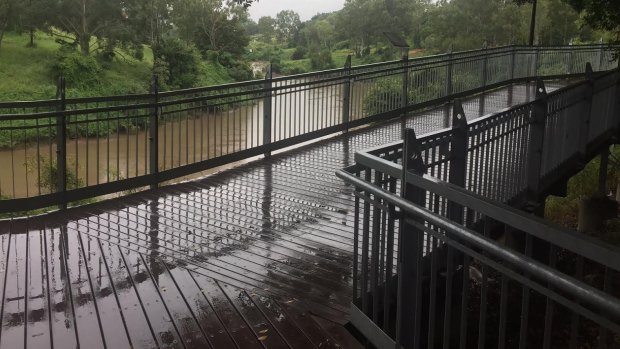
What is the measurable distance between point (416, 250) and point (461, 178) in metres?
1.55

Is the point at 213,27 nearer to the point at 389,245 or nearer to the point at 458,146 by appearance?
the point at 458,146

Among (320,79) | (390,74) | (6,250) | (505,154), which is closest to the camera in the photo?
(6,250)

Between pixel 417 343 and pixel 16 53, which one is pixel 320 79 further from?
pixel 16 53

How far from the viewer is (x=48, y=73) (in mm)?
37781

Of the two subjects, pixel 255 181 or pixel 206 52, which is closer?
pixel 255 181

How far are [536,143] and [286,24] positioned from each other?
231 feet

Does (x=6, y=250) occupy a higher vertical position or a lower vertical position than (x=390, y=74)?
lower

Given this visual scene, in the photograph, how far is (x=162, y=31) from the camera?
153ft

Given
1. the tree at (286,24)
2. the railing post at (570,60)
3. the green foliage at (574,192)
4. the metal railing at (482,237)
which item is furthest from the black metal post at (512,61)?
the tree at (286,24)

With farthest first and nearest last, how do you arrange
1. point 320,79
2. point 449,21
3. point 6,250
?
point 449,21, point 320,79, point 6,250

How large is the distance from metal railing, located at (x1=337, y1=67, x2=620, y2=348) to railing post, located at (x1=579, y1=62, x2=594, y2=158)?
21mm

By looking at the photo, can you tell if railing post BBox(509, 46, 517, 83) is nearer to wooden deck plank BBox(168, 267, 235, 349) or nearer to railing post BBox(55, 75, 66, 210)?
railing post BBox(55, 75, 66, 210)

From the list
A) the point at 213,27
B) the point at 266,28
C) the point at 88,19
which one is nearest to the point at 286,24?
the point at 266,28

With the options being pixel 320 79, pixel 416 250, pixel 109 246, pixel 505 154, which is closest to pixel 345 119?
pixel 320 79
